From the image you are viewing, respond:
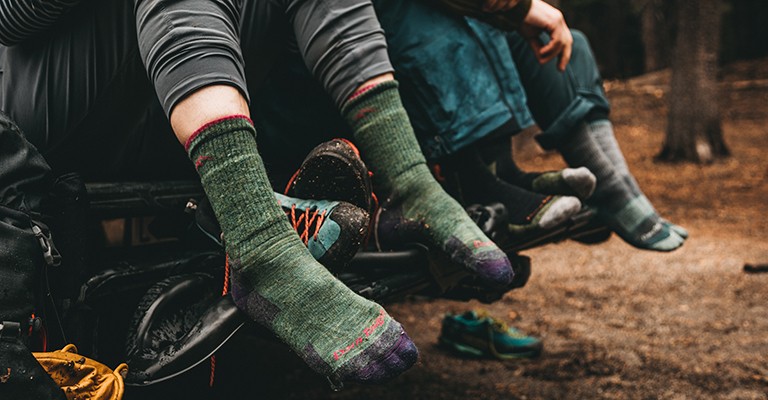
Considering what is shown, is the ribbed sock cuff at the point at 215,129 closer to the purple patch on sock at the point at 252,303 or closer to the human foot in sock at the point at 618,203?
the purple patch on sock at the point at 252,303

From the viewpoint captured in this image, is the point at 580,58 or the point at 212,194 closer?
the point at 212,194

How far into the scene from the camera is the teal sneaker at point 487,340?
2.64 metres

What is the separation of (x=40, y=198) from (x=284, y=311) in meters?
0.45

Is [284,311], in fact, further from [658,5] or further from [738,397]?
[658,5]

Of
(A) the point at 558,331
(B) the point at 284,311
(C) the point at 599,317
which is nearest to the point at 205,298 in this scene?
(B) the point at 284,311

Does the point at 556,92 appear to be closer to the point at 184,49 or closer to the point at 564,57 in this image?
the point at 564,57

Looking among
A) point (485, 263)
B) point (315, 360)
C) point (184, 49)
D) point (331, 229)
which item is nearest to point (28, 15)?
point (184, 49)

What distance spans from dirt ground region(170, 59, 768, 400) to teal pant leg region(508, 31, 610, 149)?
0.78m

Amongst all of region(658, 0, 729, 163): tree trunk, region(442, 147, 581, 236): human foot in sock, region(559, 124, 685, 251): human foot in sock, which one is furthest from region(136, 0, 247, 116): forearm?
region(658, 0, 729, 163): tree trunk

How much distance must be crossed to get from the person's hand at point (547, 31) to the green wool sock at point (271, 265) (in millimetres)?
1036

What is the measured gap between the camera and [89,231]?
1320 mm

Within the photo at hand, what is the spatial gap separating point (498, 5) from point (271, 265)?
978 millimetres

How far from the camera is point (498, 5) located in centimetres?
183

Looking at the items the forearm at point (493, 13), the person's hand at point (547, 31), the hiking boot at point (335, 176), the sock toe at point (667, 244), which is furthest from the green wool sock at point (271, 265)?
the sock toe at point (667, 244)
